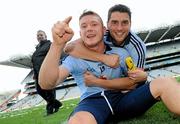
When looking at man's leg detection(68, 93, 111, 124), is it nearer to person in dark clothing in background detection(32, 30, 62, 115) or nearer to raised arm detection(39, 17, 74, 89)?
raised arm detection(39, 17, 74, 89)

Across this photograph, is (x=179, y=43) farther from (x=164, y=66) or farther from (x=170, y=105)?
(x=170, y=105)

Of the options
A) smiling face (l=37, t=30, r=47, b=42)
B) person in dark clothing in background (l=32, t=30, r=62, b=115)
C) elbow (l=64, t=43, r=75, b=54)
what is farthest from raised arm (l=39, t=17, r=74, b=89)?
smiling face (l=37, t=30, r=47, b=42)

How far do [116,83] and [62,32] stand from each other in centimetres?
101

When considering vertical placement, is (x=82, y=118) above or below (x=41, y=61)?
above

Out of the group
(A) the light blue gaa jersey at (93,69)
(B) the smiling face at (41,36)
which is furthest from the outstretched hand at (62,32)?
(B) the smiling face at (41,36)

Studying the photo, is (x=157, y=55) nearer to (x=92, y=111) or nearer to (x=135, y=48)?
(x=135, y=48)

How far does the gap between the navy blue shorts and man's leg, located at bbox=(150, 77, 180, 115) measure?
8cm

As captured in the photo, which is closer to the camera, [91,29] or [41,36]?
[91,29]

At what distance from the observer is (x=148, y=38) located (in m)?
52.7

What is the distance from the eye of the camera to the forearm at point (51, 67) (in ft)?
10.1

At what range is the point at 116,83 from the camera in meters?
3.76

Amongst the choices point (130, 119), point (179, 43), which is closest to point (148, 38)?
point (179, 43)

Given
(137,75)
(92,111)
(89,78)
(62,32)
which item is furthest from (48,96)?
(62,32)

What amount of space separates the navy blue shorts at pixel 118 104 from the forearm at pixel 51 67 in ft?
1.46
